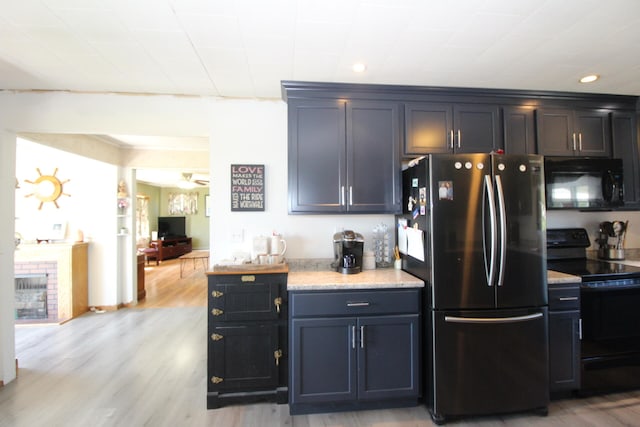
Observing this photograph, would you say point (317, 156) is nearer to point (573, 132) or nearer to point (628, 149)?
point (573, 132)

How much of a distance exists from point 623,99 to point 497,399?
2.89m

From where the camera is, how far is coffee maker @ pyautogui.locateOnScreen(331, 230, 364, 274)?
7.21ft

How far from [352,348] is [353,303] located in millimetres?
311

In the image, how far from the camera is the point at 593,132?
2518 millimetres

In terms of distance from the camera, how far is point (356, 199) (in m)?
2.28

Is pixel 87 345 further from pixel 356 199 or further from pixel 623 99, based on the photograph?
pixel 623 99

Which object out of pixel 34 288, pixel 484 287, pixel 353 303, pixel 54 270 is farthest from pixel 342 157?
pixel 34 288

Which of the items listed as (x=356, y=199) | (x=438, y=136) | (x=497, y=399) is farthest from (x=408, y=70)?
(x=497, y=399)

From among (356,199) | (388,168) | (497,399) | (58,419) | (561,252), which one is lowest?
(58,419)

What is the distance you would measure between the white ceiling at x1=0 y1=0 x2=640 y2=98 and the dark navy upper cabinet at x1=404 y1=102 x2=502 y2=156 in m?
Result: 0.20

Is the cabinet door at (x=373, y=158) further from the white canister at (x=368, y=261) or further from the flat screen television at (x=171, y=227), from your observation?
the flat screen television at (x=171, y=227)

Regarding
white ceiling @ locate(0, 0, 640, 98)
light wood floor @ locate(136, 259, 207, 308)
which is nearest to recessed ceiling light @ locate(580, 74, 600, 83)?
white ceiling @ locate(0, 0, 640, 98)

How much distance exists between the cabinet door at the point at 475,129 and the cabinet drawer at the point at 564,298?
3.94 feet

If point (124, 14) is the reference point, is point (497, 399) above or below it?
below
